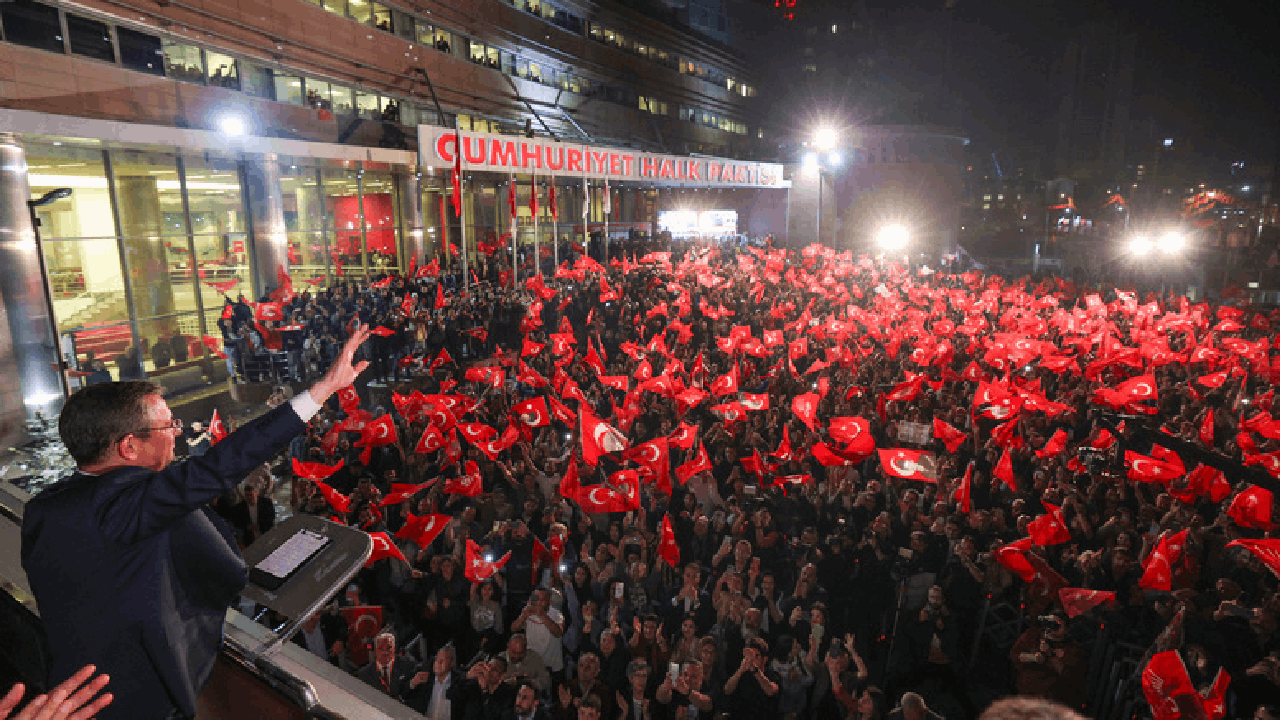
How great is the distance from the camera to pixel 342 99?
2544cm

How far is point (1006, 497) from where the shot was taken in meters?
9.45

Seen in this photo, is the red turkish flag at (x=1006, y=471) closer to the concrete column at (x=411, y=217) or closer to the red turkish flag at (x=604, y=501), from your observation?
the red turkish flag at (x=604, y=501)

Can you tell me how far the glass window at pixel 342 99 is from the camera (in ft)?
81.8

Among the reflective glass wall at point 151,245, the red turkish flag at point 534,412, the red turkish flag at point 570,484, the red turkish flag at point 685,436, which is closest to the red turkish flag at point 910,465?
the red turkish flag at point 685,436

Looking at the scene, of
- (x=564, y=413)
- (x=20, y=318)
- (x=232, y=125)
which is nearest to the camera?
(x=564, y=413)

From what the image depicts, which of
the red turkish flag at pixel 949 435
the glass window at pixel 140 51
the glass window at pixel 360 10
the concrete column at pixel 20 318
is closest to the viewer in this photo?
the red turkish flag at pixel 949 435

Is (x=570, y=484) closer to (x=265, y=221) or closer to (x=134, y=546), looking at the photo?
(x=134, y=546)

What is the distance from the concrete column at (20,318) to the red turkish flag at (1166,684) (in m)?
18.1

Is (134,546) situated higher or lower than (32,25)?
lower

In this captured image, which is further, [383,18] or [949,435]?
[383,18]

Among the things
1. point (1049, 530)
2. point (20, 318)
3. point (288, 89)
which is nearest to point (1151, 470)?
point (1049, 530)

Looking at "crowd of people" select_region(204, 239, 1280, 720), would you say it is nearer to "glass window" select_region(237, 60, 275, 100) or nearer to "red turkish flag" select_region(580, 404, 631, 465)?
"red turkish flag" select_region(580, 404, 631, 465)

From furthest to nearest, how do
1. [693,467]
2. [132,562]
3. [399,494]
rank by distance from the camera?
[693,467], [399,494], [132,562]

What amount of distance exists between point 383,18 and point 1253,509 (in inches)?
Answer: 1204
